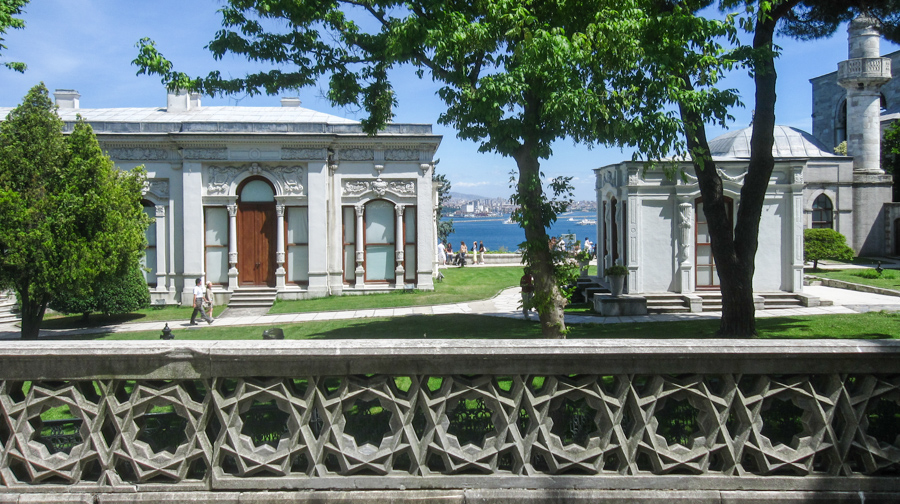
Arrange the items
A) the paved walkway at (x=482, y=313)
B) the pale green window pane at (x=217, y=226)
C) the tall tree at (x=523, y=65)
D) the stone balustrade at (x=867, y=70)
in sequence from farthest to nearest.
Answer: the stone balustrade at (x=867, y=70) → the pale green window pane at (x=217, y=226) → the paved walkway at (x=482, y=313) → the tall tree at (x=523, y=65)

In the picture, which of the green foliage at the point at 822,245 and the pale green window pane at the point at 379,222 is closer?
the pale green window pane at the point at 379,222

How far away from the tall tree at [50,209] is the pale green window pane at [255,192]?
817cm

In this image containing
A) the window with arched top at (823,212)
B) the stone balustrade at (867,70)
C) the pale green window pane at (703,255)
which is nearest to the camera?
the pale green window pane at (703,255)

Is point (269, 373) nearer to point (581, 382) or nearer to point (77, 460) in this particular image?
point (77, 460)

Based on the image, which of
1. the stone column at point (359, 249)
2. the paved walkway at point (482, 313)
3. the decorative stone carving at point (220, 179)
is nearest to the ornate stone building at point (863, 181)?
the paved walkway at point (482, 313)

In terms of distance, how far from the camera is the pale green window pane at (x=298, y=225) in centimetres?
2392

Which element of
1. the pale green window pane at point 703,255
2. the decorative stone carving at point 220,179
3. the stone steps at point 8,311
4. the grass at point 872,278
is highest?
the decorative stone carving at point 220,179

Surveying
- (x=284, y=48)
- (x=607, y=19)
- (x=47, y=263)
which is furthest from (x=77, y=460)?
(x=47, y=263)

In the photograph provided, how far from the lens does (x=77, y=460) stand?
11.7ft

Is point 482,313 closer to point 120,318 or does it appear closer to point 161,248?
point 120,318

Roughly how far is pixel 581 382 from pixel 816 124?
59.3m

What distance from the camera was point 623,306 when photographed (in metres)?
17.7

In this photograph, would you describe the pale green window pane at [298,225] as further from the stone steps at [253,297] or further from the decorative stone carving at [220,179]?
the decorative stone carving at [220,179]

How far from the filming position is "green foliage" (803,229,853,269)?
1141 inches
